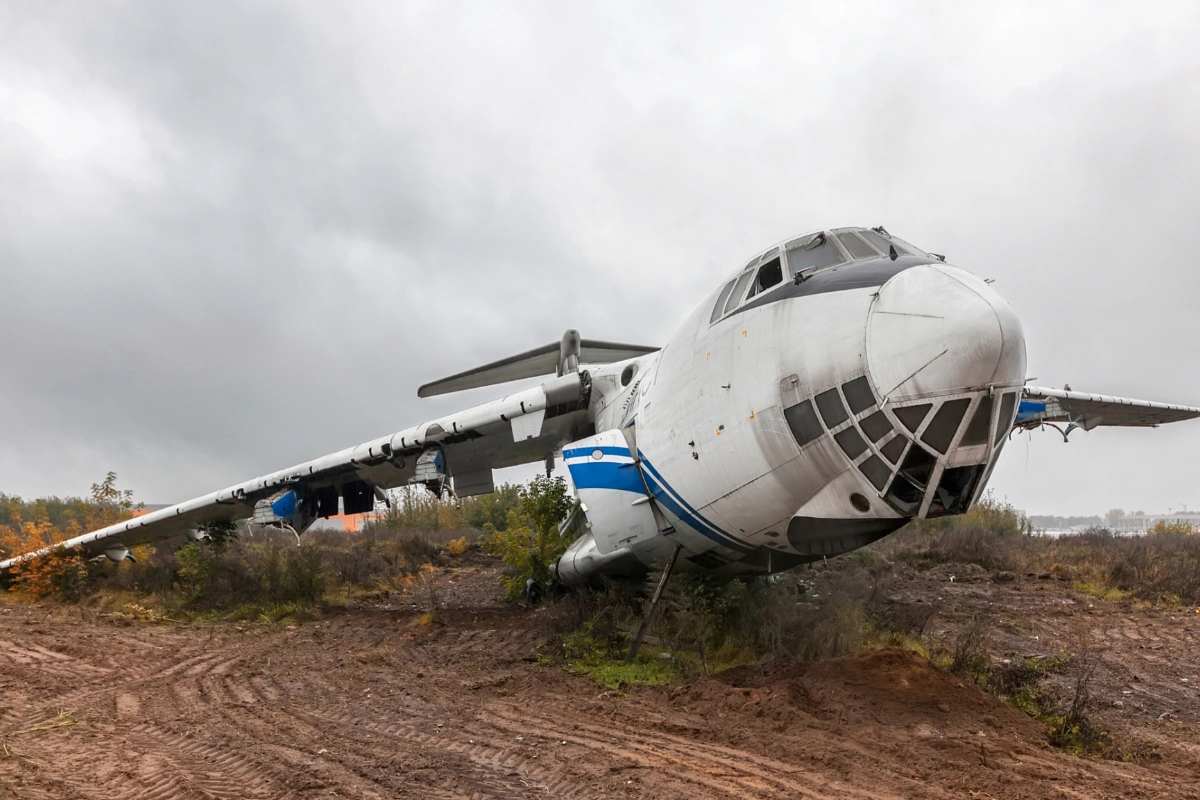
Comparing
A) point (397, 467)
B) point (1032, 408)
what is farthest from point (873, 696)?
point (397, 467)

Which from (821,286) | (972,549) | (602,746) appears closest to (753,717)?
(602,746)

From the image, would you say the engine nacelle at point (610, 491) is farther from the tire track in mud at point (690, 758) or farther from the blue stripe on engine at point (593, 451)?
the tire track in mud at point (690, 758)

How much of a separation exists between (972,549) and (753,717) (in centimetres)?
1408

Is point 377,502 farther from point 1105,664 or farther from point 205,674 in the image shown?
point 1105,664

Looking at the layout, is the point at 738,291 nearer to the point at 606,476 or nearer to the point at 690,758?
the point at 606,476

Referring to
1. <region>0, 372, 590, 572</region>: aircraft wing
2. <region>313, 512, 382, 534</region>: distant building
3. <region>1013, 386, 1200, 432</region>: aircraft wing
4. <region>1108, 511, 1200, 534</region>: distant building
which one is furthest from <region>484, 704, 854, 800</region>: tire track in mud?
<region>1108, 511, 1200, 534</region>: distant building

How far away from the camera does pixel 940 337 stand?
4.81 metres

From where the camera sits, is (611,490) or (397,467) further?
(397,467)

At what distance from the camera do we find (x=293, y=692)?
7297 mm

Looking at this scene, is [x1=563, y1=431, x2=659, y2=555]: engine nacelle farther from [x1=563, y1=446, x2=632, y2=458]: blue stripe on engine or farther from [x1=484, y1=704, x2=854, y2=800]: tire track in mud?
[x1=484, y1=704, x2=854, y2=800]: tire track in mud

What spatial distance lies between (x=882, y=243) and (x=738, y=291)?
1410mm

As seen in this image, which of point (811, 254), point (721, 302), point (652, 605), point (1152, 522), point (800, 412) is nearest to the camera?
point (800, 412)

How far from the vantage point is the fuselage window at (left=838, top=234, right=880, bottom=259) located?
20.2 feet

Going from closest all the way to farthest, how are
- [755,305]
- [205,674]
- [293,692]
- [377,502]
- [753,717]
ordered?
[753,717] → [755,305] → [293,692] → [205,674] → [377,502]
